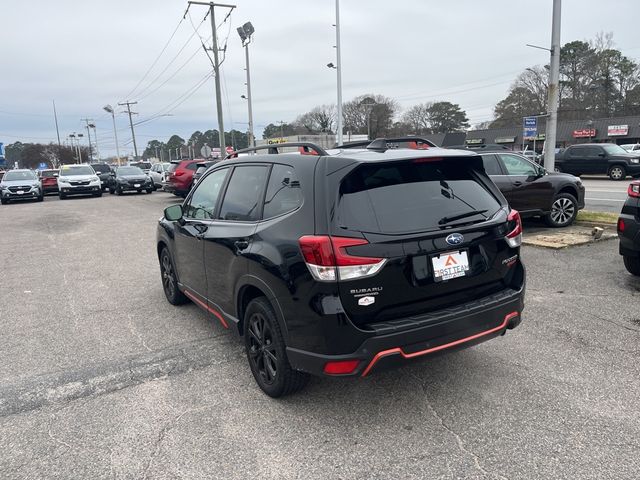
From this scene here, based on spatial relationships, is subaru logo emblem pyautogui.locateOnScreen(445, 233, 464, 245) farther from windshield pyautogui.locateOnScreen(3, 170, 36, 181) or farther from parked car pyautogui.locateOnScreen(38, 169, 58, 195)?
parked car pyautogui.locateOnScreen(38, 169, 58, 195)

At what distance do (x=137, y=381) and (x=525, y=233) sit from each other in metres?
7.89

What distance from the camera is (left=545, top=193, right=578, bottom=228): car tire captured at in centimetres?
964

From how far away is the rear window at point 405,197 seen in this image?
2.94 m

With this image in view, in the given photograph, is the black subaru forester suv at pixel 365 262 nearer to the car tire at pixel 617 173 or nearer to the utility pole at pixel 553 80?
the utility pole at pixel 553 80

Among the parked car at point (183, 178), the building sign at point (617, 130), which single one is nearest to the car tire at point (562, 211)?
the parked car at point (183, 178)

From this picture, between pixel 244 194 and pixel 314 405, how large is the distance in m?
1.70

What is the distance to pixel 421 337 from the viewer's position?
9.66 feet

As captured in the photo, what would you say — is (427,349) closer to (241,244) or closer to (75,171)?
(241,244)

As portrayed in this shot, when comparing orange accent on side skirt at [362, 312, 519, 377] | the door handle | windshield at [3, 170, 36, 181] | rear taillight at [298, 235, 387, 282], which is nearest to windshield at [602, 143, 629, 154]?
orange accent on side skirt at [362, 312, 519, 377]

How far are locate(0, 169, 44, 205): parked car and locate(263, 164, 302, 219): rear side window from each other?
2353cm

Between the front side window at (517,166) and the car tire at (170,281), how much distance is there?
6.94 m

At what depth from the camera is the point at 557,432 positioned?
2939 millimetres

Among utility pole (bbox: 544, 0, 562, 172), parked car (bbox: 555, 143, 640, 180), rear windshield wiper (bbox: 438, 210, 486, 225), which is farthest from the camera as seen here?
parked car (bbox: 555, 143, 640, 180)

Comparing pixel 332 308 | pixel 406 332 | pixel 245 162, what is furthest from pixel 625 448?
pixel 245 162
